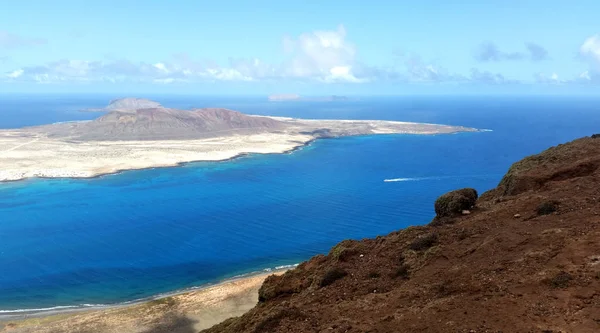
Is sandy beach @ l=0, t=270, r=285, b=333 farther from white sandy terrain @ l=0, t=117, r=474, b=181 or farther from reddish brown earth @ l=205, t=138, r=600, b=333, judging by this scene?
white sandy terrain @ l=0, t=117, r=474, b=181

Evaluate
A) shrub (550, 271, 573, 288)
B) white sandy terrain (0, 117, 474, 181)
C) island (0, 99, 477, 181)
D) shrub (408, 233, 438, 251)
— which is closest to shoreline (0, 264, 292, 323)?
shrub (408, 233, 438, 251)

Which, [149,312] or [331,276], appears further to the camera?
[149,312]

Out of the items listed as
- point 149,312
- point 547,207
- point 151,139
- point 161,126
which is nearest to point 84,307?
point 149,312

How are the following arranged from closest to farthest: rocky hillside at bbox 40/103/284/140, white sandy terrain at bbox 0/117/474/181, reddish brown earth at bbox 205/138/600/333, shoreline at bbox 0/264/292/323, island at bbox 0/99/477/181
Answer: reddish brown earth at bbox 205/138/600/333, shoreline at bbox 0/264/292/323, white sandy terrain at bbox 0/117/474/181, island at bbox 0/99/477/181, rocky hillside at bbox 40/103/284/140

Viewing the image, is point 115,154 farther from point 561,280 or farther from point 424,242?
point 561,280

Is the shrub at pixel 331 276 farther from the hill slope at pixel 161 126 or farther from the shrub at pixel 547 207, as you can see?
the hill slope at pixel 161 126

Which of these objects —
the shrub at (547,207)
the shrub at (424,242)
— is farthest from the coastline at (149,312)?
the shrub at (547,207)
